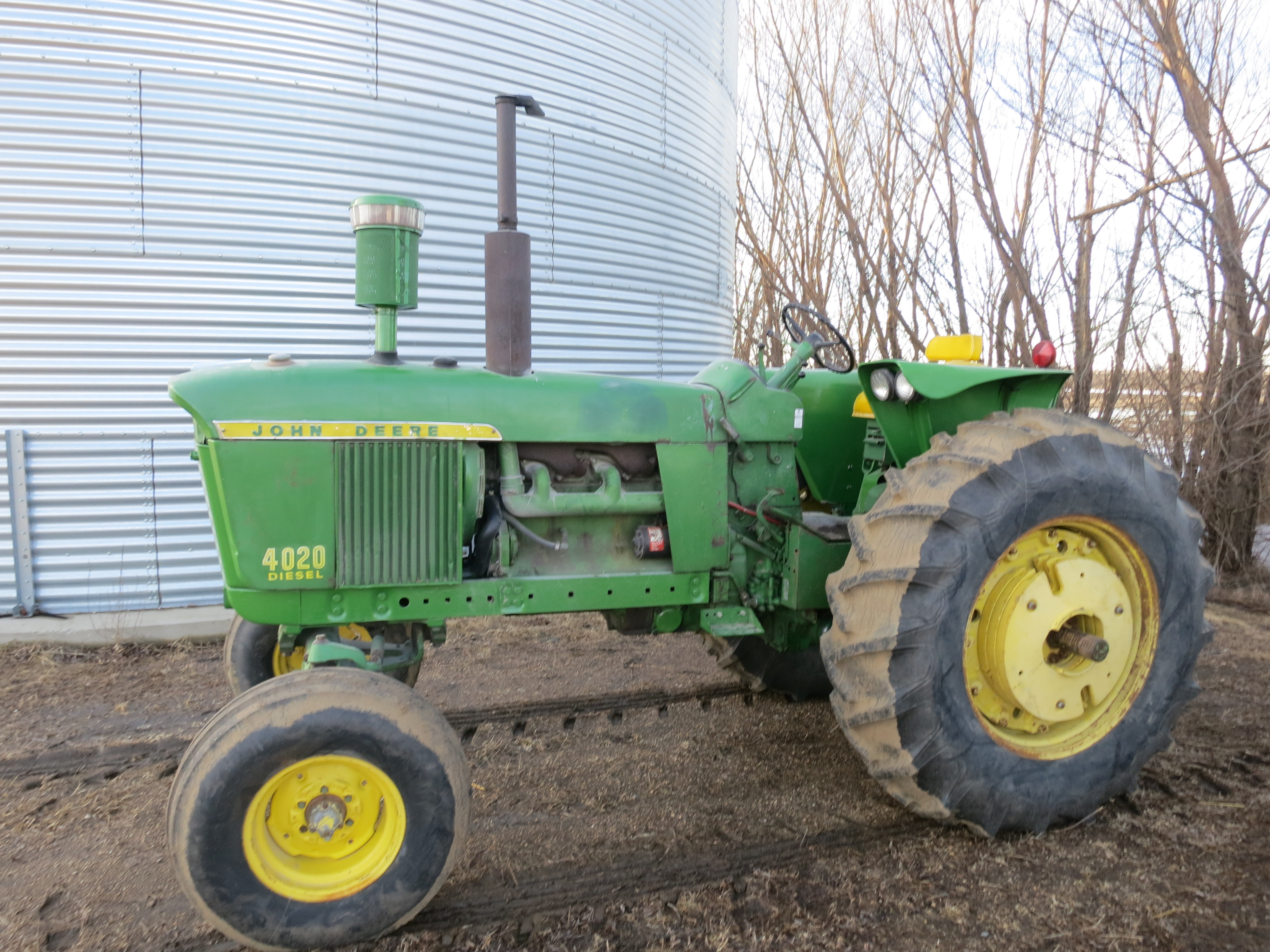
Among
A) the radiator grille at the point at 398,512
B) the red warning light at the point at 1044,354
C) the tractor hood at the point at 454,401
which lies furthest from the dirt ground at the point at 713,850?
the red warning light at the point at 1044,354

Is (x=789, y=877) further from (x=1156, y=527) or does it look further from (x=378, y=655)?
(x=1156, y=527)

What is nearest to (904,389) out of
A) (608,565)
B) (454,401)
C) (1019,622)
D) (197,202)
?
(1019,622)

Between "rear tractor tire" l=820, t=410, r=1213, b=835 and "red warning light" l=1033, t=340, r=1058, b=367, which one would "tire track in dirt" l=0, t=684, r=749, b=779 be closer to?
"rear tractor tire" l=820, t=410, r=1213, b=835

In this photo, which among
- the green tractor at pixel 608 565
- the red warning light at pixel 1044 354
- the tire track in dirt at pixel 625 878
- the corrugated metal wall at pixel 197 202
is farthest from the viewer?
the corrugated metal wall at pixel 197 202

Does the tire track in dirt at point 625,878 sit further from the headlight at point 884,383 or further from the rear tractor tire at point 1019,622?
the headlight at point 884,383

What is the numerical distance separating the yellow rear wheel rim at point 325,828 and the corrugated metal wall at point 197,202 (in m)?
3.71

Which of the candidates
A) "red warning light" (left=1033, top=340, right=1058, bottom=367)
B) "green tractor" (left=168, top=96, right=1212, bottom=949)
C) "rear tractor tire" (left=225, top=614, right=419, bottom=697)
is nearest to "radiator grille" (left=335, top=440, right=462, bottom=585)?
"green tractor" (left=168, top=96, right=1212, bottom=949)

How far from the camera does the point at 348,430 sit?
2.62m

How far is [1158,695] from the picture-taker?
2.98m

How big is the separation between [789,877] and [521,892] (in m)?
0.80

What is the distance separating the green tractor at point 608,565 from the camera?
2.26m

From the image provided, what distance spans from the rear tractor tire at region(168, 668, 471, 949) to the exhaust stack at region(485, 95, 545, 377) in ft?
3.69

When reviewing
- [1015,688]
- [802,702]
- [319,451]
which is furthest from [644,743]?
[319,451]

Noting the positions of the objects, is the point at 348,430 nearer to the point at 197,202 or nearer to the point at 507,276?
the point at 507,276
